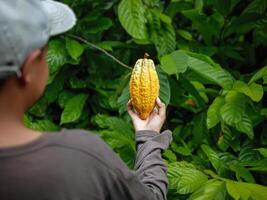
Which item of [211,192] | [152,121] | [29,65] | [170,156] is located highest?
[29,65]

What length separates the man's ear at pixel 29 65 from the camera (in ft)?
3.56

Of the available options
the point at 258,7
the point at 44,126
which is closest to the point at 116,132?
the point at 44,126

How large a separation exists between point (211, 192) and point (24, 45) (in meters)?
0.95

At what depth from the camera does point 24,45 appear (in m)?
1.07

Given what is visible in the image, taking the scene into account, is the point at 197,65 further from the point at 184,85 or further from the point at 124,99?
the point at 124,99

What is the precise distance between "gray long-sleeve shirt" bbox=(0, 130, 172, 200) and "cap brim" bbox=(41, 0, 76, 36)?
0.69 ft

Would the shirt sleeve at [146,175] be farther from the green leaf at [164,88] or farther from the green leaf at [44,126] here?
the green leaf at [44,126]

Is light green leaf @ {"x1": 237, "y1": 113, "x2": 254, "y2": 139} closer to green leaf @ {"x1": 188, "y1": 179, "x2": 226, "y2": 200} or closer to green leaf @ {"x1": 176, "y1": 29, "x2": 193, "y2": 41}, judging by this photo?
green leaf @ {"x1": 188, "y1": 179, "x2": 226, "y2": 200}

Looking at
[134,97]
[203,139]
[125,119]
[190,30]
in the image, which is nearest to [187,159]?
[203,139]

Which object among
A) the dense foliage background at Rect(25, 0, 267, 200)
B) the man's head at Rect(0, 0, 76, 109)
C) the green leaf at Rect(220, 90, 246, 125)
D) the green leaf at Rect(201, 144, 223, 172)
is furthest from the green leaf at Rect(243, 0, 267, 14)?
the man's head at Rect(0, 0, 76, 109)

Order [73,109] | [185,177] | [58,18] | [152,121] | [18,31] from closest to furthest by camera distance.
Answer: [18,31] → [58,18] → [152,121] → [185,177] → [73,109]

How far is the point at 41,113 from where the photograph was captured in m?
2.67

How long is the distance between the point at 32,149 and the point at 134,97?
723mm

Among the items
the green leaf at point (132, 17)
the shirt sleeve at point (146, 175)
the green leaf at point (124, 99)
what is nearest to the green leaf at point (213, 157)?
the green leaf at point (124, 99)
